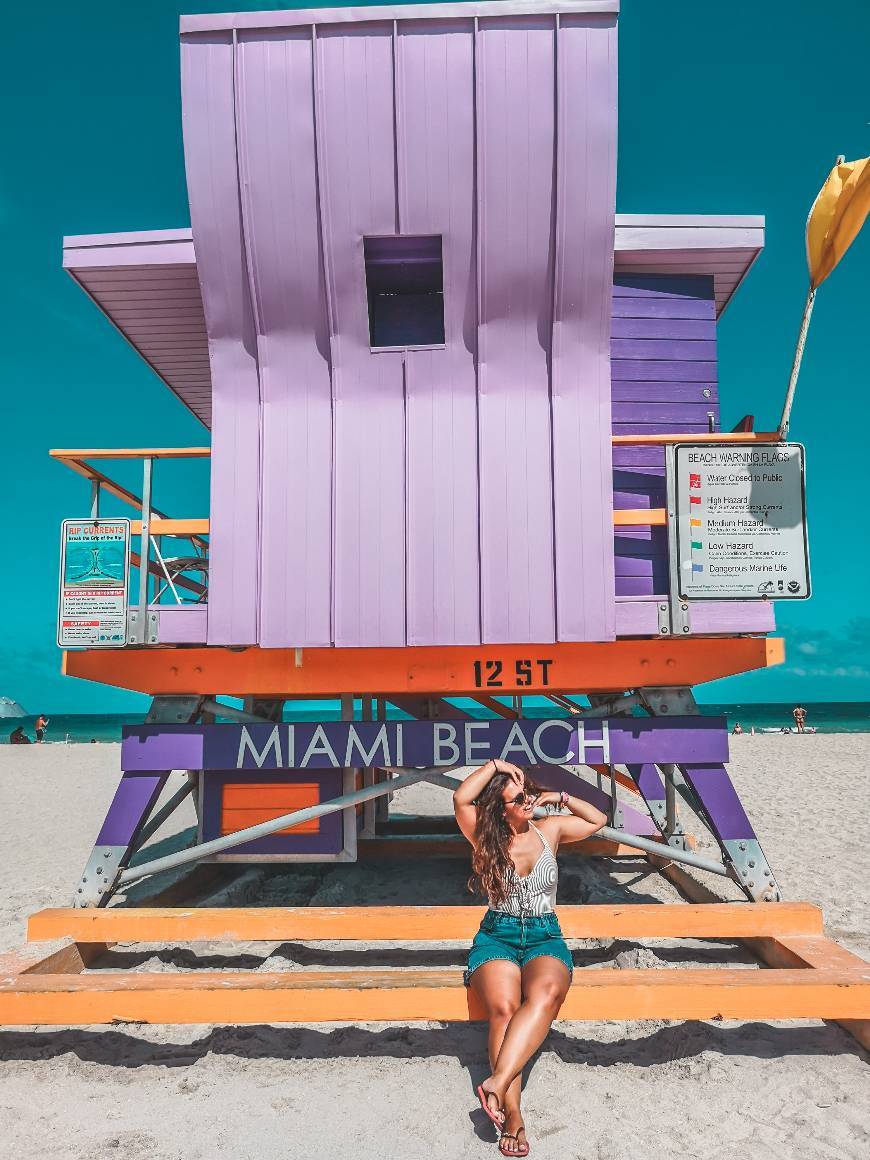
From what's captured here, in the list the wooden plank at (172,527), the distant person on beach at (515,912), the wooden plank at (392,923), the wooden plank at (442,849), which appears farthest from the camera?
the wooden plank at (442,849)

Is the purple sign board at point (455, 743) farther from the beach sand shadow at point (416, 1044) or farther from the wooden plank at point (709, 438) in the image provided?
the wooden plank at point (709, 438)

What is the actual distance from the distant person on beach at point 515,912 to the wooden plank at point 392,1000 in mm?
184

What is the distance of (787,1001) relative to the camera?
3887mm

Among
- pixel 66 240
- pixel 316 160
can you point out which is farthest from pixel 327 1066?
pixel 66 240

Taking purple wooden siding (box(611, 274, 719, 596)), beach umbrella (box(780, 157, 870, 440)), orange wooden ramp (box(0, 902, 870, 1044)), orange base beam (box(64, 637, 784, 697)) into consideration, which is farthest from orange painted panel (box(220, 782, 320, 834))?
beach umbrella (box(780, 157, 870, 440))

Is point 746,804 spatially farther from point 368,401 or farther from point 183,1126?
point 183,1126

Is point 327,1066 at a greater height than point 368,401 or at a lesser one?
lesser

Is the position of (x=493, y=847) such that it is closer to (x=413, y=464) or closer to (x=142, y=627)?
(x=413, y=464)

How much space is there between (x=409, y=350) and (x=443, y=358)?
0.79 ft

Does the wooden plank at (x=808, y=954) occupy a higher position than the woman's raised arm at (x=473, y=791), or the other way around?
the woman's raised arm at (x=473, y=791)

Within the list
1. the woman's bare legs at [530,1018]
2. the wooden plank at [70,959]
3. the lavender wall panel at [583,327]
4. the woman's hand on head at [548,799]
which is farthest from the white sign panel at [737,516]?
the wooden plank at [70,959]

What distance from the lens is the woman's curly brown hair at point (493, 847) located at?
161 inches

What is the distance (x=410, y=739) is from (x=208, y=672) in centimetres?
156

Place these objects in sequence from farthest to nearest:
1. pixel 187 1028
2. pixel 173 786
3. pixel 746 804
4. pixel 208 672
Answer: pixel 173 786 → pixel 746 804 → pixel 208 672 → pixel 187 1028
